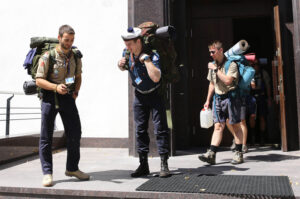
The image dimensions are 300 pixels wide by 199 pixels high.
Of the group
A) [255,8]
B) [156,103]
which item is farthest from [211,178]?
[255,8]

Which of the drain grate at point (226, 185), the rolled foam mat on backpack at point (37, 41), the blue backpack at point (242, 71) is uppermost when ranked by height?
the rolled foam mat on backpack at point (37, 41)

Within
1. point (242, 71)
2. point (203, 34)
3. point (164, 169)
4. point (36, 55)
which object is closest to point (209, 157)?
point (164, 169)

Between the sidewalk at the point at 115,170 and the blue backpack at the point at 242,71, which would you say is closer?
the sidewalk at the point at 115,170

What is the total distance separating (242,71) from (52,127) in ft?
9.56

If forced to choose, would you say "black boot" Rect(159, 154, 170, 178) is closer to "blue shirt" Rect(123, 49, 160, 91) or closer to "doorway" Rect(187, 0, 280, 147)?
"blue shirt" Rect(123, 49, 160, 91)

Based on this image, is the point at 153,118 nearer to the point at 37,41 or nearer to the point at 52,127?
the point at 52,127

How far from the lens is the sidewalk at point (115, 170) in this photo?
340 cm

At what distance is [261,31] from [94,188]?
862 cm

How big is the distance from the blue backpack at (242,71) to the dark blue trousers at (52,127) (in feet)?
7.87

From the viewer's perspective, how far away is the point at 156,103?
4039 mm

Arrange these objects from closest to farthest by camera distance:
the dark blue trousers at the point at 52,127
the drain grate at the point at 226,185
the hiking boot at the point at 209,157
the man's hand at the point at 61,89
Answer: the drain grate at the point at 226,185
the man's hand at the point at 61,89
the dark blue trousers at the point at 52,127
the hiking boot at the point at 209,157

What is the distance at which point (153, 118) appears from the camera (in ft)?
13.3

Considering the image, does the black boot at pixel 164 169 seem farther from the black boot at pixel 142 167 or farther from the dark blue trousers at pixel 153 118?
the black boot at pixel 142 167

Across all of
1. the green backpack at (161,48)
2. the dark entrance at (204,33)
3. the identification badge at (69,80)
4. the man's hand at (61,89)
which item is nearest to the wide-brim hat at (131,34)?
the green backpack at (161,48)
